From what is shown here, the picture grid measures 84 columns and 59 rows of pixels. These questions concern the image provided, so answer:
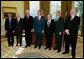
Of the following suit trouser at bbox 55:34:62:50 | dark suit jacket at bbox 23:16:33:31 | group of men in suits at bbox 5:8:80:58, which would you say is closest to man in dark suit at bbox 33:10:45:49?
group of men in suits at bbox 5:8:80:58

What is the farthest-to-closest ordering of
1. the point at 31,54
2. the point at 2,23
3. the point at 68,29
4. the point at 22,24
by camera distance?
1. the point at 2,23
2. the point at 22,24
3. the point at 31,54
4. the point at 68,29

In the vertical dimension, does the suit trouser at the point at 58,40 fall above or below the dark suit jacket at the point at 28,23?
below

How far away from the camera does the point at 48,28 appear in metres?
6.40

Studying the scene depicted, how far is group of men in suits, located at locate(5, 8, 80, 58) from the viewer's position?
224 inches

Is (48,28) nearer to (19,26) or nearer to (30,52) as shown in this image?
(30,52)

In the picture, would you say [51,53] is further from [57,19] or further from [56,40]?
[57,19]

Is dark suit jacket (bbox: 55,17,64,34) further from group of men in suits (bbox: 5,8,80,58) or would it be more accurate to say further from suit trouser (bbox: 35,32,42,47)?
suit trouser (bbox: 35,32,42,47)

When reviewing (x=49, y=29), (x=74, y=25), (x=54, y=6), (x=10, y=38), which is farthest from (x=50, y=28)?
(x=54, y=6)

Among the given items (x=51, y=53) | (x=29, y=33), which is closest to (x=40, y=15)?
(x=29, y=33)

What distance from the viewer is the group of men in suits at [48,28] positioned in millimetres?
5695

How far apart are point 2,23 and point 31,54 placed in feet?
8.86

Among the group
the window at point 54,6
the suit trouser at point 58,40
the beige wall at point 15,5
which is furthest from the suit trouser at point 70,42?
the beige wall at point 15,5

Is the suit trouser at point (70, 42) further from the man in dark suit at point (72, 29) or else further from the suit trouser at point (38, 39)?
the suit trouser at point (38, 39)

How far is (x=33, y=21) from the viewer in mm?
6633
